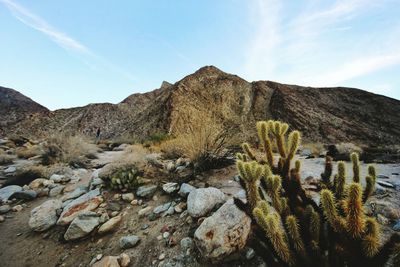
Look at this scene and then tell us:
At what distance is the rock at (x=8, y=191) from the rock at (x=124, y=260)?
345 centimetres

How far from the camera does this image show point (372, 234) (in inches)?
56.2

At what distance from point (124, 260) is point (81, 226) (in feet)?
3.16

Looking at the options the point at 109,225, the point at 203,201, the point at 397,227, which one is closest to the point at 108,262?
the point at 109,225

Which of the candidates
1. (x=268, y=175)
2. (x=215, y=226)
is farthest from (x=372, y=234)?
(x=215, y=226)

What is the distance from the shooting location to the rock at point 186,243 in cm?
247

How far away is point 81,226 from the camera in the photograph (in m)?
3.06

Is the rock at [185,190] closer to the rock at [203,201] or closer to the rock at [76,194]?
the rock at [203,201]

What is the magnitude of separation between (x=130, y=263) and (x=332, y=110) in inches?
723

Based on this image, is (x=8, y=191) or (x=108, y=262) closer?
(x=108, y=262)

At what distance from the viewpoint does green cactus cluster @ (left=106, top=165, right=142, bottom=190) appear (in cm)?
409

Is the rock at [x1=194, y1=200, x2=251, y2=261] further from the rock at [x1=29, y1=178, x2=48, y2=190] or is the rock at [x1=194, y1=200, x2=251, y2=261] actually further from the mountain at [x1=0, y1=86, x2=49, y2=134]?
the mountain at [x1=0, y1=86, x2=49, y2=134]

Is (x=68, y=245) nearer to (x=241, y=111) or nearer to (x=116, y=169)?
(x=116, y=169)

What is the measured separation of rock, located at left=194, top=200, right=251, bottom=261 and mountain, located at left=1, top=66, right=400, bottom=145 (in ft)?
35.4

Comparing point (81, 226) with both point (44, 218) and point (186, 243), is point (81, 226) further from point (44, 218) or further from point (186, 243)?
point (186, 243)
